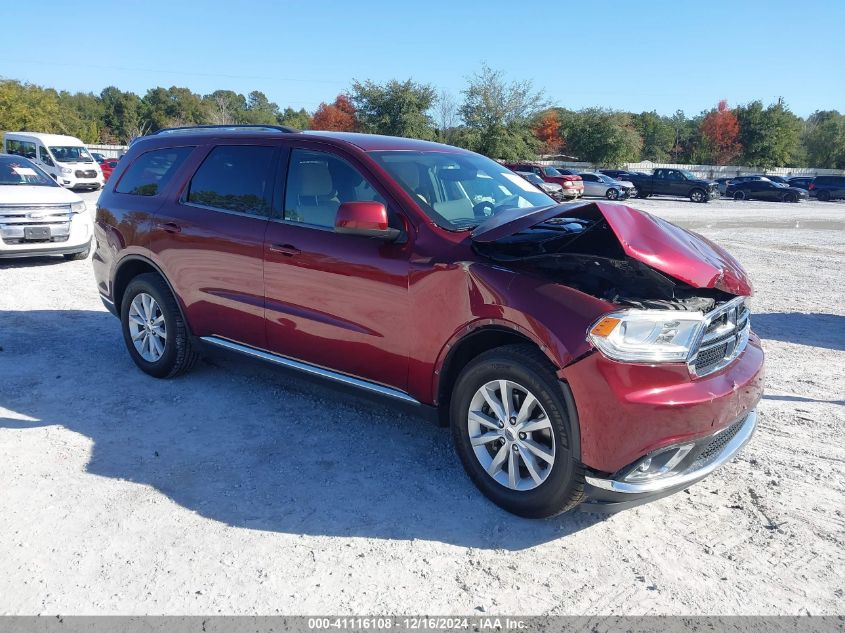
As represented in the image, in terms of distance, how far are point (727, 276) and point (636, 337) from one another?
811mm

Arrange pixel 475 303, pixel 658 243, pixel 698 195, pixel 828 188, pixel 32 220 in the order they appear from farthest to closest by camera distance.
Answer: pixel 828 188, pixel 698 195, pixel 32 220, pixel 475 303, pixel 658 243

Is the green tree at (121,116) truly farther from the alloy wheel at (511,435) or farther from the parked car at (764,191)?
the alloy wheel at (511,435)

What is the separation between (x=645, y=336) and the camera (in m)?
2.96

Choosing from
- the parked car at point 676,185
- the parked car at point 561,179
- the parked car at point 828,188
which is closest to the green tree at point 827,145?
the parked car at point 828,188

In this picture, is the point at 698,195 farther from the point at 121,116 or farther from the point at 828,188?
the point at 121,116

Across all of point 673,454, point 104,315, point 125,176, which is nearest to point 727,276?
point 673,454

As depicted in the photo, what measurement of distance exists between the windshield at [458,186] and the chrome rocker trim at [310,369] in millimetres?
1009

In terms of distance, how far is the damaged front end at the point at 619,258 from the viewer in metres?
3.12

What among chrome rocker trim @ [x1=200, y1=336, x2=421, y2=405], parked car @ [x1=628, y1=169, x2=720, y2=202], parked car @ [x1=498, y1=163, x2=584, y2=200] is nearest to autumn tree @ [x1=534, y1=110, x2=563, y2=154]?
parked car @ [x1=628, y1=169, x2=720, y2=202]

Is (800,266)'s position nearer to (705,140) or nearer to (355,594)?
(355,594)

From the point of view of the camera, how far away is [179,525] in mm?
3234

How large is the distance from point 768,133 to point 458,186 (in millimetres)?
72304

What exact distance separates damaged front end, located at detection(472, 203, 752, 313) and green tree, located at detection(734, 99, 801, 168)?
72198 millimetres

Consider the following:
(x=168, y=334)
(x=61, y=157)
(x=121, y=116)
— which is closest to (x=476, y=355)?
(x=168, y=334)
